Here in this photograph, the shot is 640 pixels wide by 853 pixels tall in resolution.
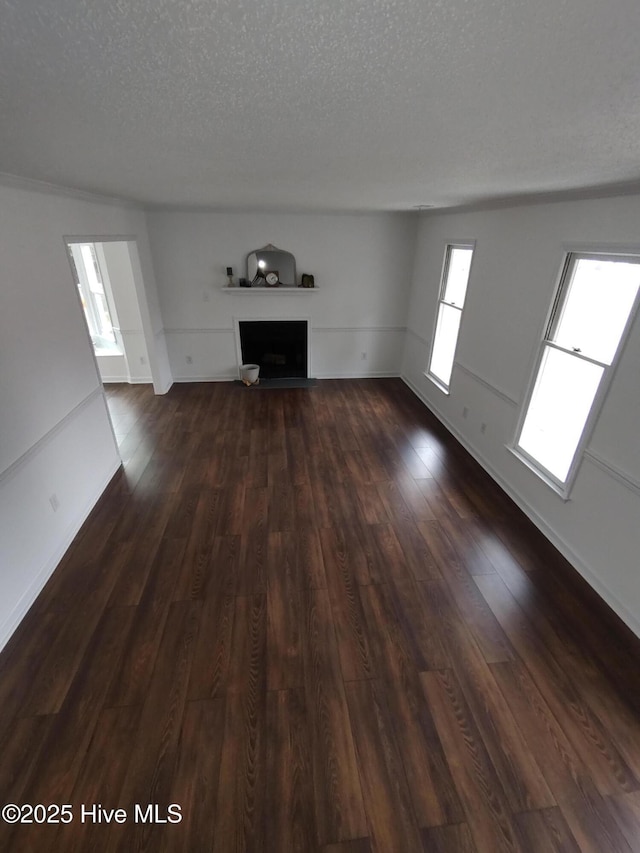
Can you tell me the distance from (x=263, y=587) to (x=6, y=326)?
2184 mm

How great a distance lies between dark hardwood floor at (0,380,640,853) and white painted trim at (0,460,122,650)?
5 cm

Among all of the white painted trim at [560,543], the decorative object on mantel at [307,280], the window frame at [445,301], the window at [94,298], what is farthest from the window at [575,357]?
the window at [94,298]

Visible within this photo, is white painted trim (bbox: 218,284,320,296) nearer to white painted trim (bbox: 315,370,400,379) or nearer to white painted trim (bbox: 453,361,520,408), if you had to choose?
white painted trim (bbox: 315,370,400,379)

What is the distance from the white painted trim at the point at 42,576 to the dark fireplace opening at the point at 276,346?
3.03 meters

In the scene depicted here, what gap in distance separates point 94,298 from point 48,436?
148 inches

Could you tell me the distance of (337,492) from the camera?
3.33m

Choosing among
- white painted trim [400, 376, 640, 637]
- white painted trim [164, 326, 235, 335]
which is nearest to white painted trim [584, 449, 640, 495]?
white painted trim [400, 376, 640, 637]

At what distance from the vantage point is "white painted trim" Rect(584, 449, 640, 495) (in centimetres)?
214

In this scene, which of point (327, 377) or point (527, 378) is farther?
point (327, 377)

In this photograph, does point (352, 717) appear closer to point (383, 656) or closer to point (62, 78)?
point (383, 656)

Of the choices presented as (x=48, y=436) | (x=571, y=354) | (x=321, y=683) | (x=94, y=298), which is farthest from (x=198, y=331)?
(x=321, y=683)

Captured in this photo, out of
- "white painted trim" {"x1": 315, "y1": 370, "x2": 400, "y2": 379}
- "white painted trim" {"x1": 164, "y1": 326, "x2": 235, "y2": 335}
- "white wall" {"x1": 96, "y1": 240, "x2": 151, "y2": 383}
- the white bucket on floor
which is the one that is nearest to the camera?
"white wall" {"x1": 96, "y1": 240, "x2": 151, "y2": 383}

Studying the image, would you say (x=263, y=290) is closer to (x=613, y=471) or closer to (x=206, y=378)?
(x=206, y=378)

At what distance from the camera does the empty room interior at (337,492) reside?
0.81 meters
